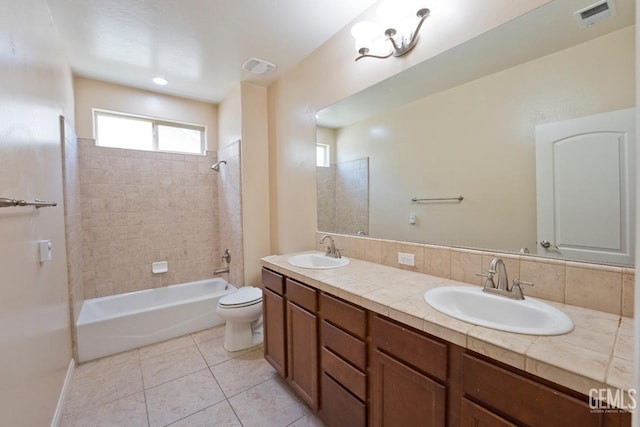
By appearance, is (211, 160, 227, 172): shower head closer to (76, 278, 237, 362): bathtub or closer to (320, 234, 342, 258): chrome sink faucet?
(76, 278, 237, 362): bathtub

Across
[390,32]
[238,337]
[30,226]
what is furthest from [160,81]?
[238,337]

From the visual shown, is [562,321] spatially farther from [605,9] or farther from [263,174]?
[263,174]

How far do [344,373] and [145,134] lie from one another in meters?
3.52

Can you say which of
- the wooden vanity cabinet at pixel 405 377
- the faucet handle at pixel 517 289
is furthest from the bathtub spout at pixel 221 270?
the faucet handle at pixel 517 289

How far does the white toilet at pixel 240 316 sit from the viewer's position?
2375mm

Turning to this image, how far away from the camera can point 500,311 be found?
3.69 ft

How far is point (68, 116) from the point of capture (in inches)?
94.2

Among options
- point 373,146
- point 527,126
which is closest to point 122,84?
point 373,146

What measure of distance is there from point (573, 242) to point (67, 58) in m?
3.93

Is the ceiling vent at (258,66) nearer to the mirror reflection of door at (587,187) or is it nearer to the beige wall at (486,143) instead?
the beige wall at (486,143)

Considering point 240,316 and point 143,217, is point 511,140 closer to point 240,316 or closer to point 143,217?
point 240,316

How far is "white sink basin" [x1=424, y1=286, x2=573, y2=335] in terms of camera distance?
878 millimetres

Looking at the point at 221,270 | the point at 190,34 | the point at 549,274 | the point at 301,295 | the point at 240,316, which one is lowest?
the point at 240,316

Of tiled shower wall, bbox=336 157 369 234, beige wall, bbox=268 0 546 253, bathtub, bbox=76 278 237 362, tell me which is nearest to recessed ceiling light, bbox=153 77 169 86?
beige wall, bbox=268 0 546 253
